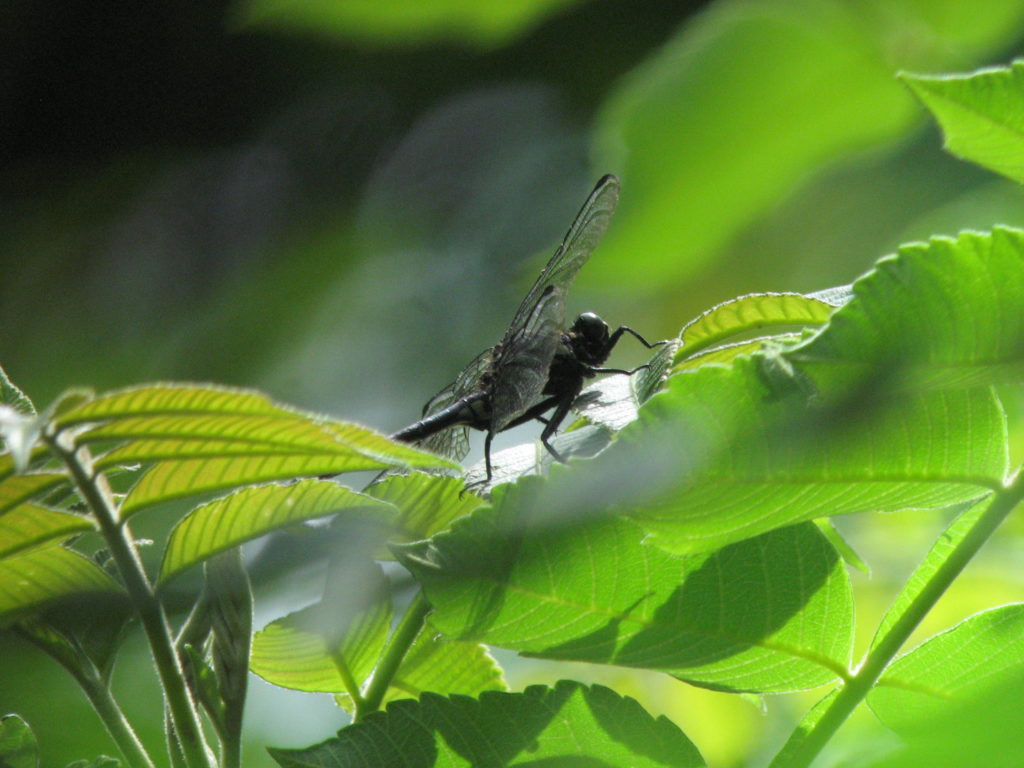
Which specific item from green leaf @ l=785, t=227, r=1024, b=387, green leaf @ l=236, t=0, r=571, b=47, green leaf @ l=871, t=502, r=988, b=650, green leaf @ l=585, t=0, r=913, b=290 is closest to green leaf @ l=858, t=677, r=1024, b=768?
green leaf @ l=785, t=227, r=1024, b=387

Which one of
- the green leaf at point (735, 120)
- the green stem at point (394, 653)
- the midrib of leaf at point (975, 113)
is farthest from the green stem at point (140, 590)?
the green leaf at point (735, 120)

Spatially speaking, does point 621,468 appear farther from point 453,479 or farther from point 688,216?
point 688,216

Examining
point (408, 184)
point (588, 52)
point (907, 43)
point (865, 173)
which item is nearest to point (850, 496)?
point (907, 43)

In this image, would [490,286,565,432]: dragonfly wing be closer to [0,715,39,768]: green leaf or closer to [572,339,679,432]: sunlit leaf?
[572,339,679,432]: sunlit leaf

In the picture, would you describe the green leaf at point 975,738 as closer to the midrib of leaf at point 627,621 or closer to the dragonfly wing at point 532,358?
the midrib of leaf at point 627,621

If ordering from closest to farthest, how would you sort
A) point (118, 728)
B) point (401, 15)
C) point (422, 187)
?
point (118, 728)
point (401, 15)
point (422, 187)

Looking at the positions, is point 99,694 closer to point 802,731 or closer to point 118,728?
point 118,728

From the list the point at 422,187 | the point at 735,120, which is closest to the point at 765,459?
the point at 735,120
